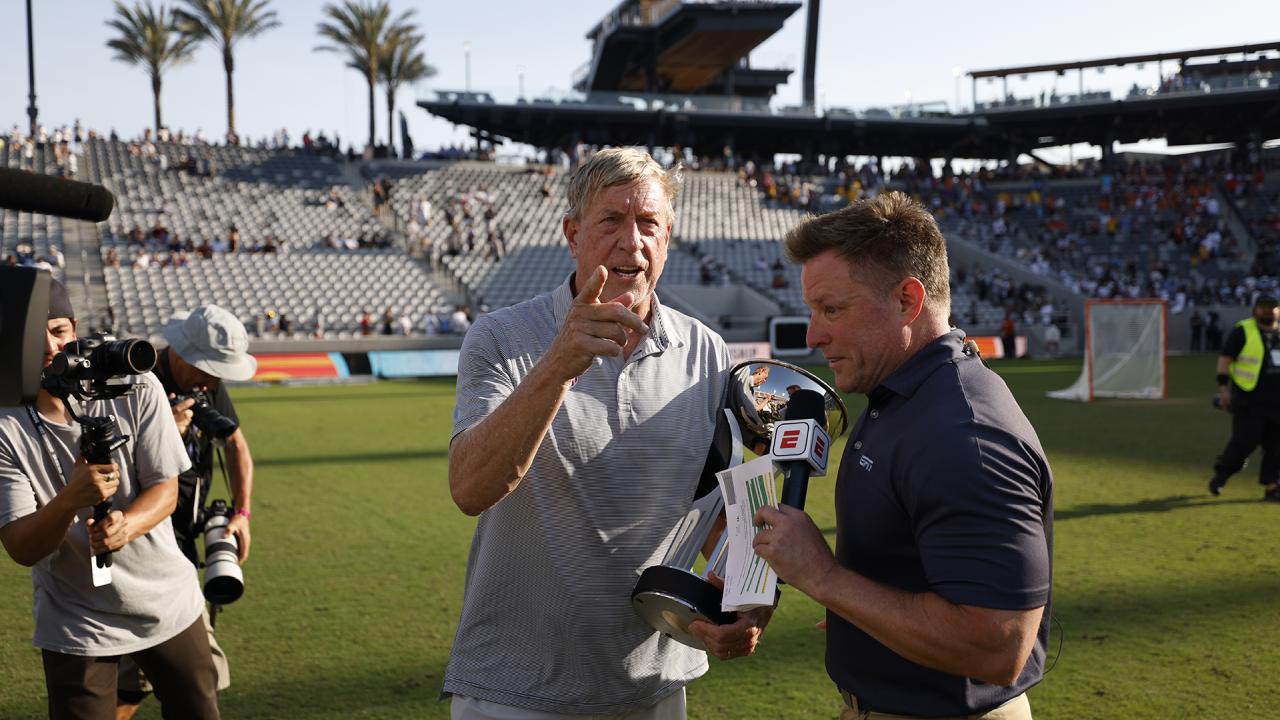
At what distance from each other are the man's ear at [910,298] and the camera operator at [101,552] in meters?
2.42

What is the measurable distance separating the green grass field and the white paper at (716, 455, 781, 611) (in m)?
0.77

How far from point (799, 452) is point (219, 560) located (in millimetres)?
2960

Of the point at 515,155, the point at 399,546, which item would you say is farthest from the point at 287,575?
the point at 515,155

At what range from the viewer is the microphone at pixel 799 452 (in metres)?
2.23

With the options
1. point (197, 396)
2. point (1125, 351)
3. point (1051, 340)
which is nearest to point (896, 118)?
point (1051, 340)

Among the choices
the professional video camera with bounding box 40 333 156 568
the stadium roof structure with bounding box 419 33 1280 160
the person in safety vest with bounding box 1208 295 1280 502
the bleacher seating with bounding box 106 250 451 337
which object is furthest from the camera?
the stadium roof structure with bounding box 419 33 1280 160

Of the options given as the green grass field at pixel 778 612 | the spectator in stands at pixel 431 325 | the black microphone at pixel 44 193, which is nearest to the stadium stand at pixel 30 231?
the spectator in stands at pixel 431 325

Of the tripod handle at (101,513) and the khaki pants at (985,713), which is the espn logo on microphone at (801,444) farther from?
the tripod handle at (101,513)

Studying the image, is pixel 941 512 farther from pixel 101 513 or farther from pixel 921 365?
pixel 101 513

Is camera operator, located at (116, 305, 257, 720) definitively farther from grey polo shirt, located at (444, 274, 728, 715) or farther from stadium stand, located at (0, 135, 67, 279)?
stadium stand, located at (0, 135, 67, 279)

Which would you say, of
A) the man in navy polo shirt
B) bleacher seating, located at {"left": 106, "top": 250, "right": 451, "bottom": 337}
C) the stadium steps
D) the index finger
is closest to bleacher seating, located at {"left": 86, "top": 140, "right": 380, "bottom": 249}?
the stadium steps

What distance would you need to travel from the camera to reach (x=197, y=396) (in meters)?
4.71

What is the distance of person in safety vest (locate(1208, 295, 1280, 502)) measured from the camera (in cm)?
1008

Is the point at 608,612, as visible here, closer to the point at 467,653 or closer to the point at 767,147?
the point at 467,653
